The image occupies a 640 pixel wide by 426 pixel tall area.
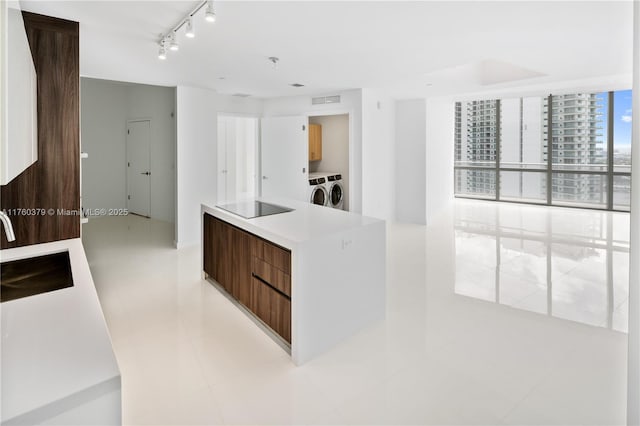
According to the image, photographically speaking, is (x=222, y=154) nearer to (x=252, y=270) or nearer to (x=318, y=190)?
(x=318, y=190)

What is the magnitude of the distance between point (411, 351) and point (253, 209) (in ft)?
5.83

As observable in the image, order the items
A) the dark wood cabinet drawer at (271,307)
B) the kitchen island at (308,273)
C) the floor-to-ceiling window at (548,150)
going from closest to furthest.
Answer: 1. the kitchen island at (308,273)
2. the dark wood cabinet drawer at (271,307)
3. the floor-to-ceiling window at (548,150)

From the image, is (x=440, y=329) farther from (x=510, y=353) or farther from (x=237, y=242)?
(x=237, y=242)

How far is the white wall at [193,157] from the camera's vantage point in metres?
5.27

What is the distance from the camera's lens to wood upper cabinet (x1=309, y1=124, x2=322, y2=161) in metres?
7.59

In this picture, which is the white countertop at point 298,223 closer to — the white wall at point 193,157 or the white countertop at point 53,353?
the white countertop at point 53,353

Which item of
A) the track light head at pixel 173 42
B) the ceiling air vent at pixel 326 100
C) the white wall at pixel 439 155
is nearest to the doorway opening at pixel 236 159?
the ceiling air vent at pixel 326 100

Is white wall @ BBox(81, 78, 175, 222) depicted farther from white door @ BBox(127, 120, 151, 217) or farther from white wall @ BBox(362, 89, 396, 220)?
white wall @ BBox(362, 89, 396, 220)

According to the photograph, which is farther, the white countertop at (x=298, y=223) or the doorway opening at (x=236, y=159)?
the doorway opening at (x=236, y=159)

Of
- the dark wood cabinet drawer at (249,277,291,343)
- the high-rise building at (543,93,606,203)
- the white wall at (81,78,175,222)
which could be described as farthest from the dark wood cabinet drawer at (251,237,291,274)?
the high-rise building at (543,93,606,203)

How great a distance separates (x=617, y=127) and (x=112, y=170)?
33.4 ft

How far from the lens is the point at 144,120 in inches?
282

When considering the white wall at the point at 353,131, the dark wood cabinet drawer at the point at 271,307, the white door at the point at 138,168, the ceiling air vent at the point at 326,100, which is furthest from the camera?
the white door at the point at 138,168

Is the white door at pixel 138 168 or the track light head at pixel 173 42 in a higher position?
the track light head at pixel 173 42
